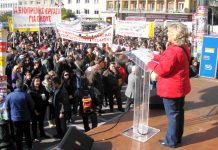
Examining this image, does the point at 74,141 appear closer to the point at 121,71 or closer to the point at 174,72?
the point at 174,72

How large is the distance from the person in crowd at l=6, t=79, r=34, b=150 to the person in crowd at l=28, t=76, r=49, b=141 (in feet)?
2.34

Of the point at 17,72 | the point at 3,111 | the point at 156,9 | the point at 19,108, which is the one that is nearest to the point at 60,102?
the point at 19,108

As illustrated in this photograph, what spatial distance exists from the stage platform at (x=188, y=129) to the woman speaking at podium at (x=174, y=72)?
0.58 metres

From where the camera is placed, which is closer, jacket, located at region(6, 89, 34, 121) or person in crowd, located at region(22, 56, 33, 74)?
jacket, located at region(6, 89, 34, 121)

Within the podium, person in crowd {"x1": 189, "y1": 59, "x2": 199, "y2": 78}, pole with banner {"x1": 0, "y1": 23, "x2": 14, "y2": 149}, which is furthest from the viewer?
person in crowd {"x1": 189, "y1": 59, "x2": 199, "y2": 78}

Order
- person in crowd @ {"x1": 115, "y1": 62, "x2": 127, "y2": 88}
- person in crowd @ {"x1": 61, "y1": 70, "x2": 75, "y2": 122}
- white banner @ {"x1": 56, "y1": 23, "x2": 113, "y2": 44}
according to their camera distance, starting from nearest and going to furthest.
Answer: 1. person in crowd @ {"x1": 61, "y1": 70, "x2": 75, "y2": 122}
2. person in crowd @ {"x1": 115, "y1": 62, "x2": 127, "y2": 88}
3. white banner @ {"x1": 56, "y1": 23, "x2": 113, "y2": 44}

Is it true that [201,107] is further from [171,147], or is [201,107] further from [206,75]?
[206,75]

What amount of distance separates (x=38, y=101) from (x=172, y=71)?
433cm

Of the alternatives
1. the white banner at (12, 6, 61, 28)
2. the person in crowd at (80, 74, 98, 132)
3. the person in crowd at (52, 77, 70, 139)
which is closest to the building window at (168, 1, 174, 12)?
the white banner at (12, 6, 61, 28)

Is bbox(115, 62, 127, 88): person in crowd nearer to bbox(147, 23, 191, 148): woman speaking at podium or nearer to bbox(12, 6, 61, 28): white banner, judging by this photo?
bbox(12, 6, 61, 28): white banner

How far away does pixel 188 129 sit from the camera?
19.1 ft

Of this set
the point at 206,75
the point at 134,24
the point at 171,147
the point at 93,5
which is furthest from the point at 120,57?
the point at 93,5

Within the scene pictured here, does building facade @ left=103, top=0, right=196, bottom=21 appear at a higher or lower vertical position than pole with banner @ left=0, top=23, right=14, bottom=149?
higher

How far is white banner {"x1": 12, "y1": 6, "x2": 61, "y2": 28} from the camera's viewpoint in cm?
1368
